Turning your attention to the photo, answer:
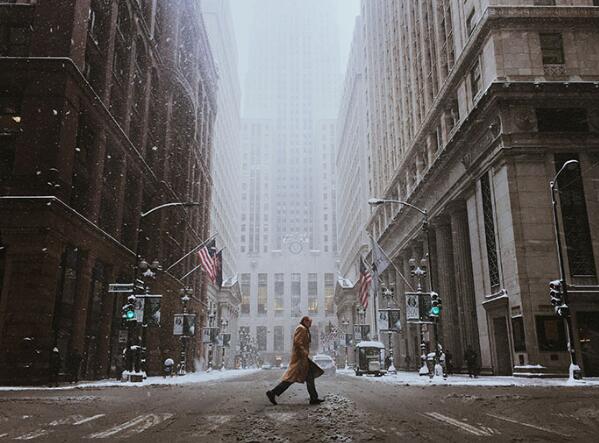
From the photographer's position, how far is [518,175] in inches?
1245

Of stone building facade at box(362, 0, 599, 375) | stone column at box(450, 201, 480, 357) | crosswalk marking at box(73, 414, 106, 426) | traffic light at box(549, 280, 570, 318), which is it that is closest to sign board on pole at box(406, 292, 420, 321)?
stone building facade at box(362, 0, 599, 375)

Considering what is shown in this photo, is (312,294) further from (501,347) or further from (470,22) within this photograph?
(501,347)

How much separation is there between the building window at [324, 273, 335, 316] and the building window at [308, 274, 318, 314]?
Answer: 263 centimetres

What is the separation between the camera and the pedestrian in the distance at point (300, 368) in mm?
12047

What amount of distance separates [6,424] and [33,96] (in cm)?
2295

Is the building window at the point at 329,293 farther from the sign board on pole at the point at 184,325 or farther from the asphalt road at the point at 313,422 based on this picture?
the asphalt road at the point at 313,422

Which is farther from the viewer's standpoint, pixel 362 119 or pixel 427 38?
pixel 362 119

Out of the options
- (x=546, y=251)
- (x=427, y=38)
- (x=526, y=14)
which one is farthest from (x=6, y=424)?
(x=427, y=38)

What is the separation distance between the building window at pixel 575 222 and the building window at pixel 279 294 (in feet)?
437

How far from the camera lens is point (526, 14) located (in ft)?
112

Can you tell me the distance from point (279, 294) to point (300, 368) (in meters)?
152

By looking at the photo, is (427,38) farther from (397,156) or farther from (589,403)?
(589,403)

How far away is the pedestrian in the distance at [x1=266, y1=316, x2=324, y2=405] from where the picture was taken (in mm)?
12047

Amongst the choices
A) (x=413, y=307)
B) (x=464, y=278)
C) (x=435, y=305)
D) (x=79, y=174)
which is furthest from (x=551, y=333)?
(x=79, y=174)
